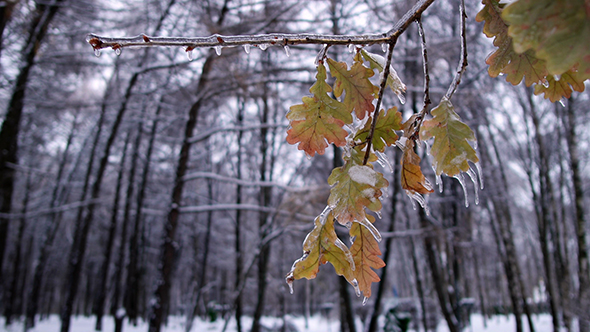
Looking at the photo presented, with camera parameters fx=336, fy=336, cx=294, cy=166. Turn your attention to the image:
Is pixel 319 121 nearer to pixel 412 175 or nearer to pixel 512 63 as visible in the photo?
pixel 412 175

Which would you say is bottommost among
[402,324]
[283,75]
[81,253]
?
[402,324]

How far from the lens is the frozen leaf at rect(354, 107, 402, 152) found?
31.4 inches

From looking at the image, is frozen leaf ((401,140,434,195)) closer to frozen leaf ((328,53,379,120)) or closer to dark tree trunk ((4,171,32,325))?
frozen leaf ((328,53,379,120))

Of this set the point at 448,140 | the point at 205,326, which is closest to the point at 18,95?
the point at 448,140

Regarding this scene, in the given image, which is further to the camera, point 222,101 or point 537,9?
point 222,101

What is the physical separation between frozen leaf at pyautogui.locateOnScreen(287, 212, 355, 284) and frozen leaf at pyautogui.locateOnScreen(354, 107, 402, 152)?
0.21m

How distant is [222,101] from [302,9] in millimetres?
3063

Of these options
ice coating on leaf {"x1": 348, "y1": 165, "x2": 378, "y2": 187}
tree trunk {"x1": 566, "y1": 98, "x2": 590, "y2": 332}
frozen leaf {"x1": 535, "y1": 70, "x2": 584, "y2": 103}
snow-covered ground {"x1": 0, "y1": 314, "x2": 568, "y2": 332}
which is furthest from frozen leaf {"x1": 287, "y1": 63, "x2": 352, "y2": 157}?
snow-covered ground {"x1": 0, "y1": 314, "x2": 568, "y2": 332}

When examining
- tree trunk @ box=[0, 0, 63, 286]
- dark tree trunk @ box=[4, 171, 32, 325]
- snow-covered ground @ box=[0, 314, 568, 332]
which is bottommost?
snow-covered ground @ box=[0, 314, 568, 332]

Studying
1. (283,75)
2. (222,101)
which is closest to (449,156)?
(283,75)

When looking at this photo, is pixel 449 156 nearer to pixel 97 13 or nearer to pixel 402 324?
pixel 97 13

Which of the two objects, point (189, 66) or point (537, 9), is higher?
point (189, 66)

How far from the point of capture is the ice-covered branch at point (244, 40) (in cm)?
60

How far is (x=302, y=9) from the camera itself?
7.02 meters
